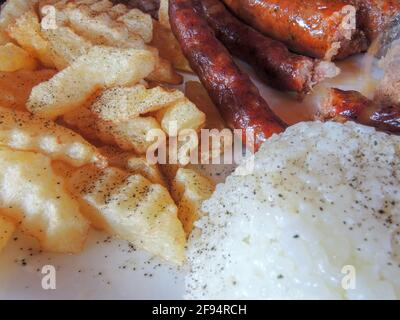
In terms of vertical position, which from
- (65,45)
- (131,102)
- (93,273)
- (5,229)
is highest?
(65,45)

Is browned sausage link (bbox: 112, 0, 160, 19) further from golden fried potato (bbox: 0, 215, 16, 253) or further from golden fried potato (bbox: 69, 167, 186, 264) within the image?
golden fried potato (bbox: 0, 215, 16, 253)

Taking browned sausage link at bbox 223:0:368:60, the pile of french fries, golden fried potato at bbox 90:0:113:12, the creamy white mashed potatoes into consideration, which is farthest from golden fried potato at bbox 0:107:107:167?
browned sausage link at bbox 223:0:368:60

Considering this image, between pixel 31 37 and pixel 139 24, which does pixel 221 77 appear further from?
pixel 31 37

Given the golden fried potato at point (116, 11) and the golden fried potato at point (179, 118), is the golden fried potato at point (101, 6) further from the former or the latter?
the golden fried potato at point (179, 118)

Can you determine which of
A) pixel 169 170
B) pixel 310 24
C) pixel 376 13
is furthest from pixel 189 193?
pixel 376 13

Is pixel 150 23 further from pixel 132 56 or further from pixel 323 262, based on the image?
pixel 323 262
